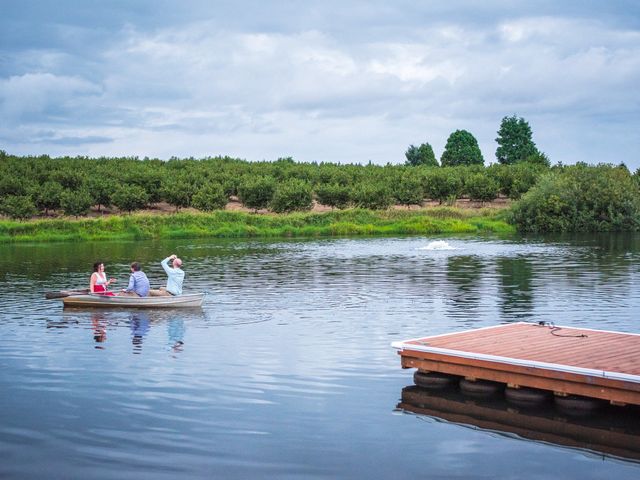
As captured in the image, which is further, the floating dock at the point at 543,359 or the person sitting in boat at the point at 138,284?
the person sitting in boat at the point at 138,284

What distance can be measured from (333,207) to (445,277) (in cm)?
6645

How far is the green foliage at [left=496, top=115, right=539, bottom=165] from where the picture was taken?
16400 centimetres

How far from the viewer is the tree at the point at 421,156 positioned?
16550 centimetres

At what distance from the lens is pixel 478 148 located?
167 m

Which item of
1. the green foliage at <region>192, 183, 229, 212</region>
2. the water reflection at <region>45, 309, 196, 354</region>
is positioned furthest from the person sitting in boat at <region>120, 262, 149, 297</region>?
the green foliage at <region>192, 183, 229, 212</region>

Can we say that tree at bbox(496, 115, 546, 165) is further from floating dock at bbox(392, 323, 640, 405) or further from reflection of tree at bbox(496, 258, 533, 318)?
floating dock at bbox(392, 323, 640, 405)

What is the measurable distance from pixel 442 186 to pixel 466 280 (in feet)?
240

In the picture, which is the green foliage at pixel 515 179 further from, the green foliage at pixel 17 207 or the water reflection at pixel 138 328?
the water reflection at pixel 138 328

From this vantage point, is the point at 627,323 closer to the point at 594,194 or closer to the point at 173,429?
the point at 173,429

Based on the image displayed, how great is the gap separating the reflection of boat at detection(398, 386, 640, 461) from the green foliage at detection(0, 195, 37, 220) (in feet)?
267

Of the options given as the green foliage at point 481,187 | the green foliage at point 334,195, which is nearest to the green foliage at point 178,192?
the green foliage at point 334,195

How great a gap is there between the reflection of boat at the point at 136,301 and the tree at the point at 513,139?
143 meters

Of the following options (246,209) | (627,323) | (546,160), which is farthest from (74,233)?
(546,160)

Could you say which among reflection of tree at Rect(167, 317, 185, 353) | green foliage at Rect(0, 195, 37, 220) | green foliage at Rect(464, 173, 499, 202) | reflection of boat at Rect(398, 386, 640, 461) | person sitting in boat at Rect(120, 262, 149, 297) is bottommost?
reflection of boat at Rect(398, 386, 640, 461)
